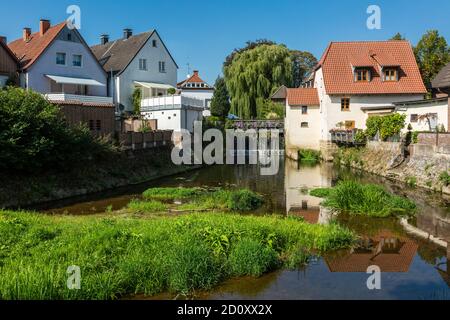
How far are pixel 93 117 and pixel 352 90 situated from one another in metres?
24.9

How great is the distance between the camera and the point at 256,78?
5625 cm

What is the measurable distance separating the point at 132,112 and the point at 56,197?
20991 mm

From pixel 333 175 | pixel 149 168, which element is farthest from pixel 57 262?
pixel 333 175

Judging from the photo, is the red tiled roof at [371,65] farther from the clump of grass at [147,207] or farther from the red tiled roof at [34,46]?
the clump of grass at [147,207]

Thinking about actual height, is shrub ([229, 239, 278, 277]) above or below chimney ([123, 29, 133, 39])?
below

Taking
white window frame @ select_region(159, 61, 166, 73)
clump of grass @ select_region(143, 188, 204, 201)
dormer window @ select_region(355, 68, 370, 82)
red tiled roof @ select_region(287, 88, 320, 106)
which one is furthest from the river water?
white window frame @ select_region(159, 61, 166, 73)

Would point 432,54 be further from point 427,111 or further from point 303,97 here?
point 427,111

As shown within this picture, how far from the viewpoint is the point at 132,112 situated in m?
43.0

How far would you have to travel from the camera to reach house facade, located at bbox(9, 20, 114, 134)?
1404 inches

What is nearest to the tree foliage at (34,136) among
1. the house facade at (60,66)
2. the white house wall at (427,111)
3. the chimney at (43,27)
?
the house facade at (60,66)

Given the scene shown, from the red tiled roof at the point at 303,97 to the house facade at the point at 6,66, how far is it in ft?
82.6

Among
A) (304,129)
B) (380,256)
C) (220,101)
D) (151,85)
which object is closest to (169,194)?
(380,256)

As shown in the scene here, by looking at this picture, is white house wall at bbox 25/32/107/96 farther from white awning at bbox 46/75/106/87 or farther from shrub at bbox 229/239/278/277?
shrub at bbox 229/239/278/277

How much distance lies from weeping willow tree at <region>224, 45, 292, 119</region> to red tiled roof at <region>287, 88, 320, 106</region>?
29.5 ft
